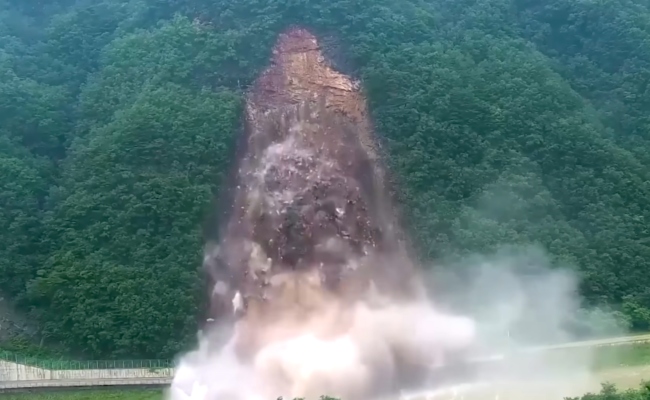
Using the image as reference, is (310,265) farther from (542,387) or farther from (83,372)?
(542,387)

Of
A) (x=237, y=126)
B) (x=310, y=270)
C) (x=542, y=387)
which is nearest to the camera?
(x=542, y=387)

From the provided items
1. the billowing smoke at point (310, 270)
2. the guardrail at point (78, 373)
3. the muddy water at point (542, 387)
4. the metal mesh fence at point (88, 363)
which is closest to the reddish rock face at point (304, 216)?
the billowing smoke at point (310, 270)

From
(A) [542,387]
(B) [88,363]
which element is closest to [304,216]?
(B) [88,363]

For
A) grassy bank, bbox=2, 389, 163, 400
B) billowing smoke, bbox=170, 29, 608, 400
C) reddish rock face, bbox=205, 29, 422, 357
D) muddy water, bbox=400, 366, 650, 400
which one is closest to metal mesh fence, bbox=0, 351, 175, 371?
grassy bank, bbox=2, 389, 163, 400

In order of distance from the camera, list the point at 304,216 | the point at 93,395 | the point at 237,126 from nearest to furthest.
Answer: the point at 93,395, the point at 304,216, the point at 237,126

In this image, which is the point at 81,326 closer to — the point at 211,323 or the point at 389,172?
the point at 211,323
